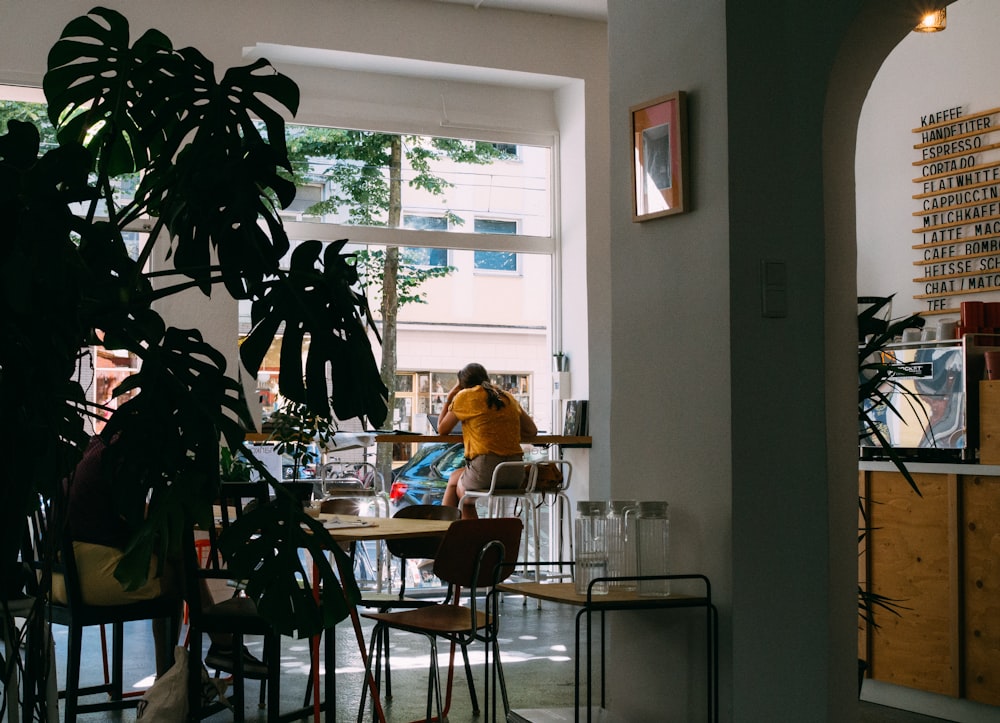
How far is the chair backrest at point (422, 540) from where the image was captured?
5.19m

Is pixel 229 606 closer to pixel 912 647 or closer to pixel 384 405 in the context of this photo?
pixel 384 405

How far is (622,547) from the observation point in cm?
308

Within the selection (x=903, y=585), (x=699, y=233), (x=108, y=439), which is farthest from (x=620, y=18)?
(x=903, y=585)

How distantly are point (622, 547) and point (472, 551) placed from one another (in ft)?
3.04

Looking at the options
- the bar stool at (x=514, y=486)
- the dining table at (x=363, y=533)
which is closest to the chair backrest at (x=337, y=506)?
the dining table at (x=363, y=533)

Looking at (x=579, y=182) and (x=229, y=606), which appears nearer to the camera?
(x=229, y=606)

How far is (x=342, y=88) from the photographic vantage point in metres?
7.93

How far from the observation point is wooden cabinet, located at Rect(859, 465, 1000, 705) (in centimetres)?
427

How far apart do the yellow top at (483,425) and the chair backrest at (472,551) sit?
3.15m

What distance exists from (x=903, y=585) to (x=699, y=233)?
2.22 meters

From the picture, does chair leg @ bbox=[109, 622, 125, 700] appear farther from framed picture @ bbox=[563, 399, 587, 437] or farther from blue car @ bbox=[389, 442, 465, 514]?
framed picture @ bbox=[563, 399, 587, 437]

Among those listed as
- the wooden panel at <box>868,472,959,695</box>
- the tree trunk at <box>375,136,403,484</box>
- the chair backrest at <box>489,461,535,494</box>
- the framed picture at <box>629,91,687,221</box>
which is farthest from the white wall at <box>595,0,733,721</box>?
the tree trunk at <box>375,136,403,484</box>

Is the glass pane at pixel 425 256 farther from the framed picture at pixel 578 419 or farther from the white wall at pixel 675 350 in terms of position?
the white wall at pixel 675 350

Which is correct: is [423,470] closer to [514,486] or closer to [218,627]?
[514,486]
